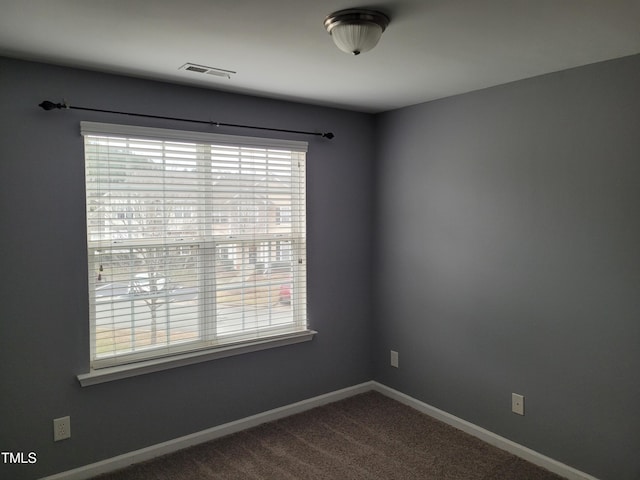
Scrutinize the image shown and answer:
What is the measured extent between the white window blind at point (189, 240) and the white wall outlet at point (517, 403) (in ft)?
5.04

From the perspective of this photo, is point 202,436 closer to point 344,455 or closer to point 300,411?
point 300,411

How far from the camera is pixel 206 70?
261 cm

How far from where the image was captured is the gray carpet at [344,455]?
2725mm

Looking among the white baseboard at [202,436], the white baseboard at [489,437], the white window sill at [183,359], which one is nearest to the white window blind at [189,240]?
the white window sill at [183,359]

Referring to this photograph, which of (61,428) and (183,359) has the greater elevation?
(183,359)

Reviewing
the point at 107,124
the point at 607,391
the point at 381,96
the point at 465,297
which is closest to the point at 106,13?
the point at 107,124

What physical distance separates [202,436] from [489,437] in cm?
190

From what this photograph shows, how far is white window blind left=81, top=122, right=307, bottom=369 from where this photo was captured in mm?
2732

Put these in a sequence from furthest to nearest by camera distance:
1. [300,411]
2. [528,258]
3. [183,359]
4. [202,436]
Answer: [300,411] < [202,436] < [183,359] < [528,258]

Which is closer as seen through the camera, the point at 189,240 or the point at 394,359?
the point at 189,240

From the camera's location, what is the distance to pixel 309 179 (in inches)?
140

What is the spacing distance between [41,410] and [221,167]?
176cm

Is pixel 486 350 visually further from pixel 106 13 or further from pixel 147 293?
pixel 106 13

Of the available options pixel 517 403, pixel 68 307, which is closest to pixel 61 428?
pixel 68 307
